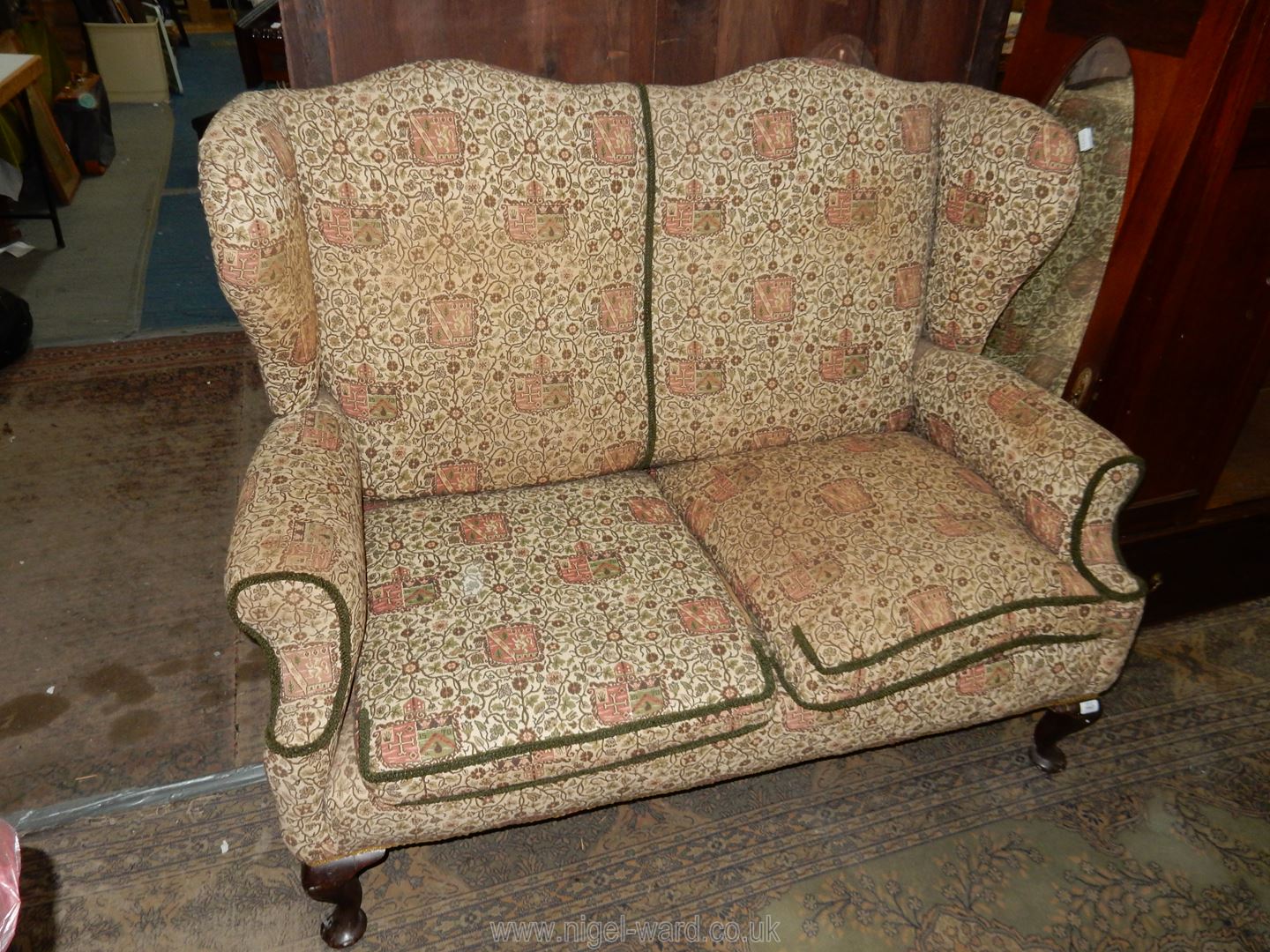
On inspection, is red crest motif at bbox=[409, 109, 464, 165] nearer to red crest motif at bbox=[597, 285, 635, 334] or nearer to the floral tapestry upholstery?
the floral tapestry upholstery

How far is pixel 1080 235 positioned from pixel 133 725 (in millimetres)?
2232

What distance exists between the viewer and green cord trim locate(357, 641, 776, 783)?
1.19m

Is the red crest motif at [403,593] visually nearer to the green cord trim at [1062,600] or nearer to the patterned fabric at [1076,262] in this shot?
the green cord trim at [1062,600]

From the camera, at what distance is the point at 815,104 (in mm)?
1639

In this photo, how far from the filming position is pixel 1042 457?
155cm

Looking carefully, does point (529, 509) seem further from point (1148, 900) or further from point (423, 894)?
point (1148, 900)

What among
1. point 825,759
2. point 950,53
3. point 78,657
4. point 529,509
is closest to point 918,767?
point 825,759

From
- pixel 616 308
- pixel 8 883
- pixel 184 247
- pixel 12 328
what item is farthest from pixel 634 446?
pixel 184 247

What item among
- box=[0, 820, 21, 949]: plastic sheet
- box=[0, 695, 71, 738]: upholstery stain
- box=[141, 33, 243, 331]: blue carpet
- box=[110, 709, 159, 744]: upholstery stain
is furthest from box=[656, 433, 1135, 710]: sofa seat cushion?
box=[141, 33, 243, 331]: blue carpet

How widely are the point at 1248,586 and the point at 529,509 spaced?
6.08 feet

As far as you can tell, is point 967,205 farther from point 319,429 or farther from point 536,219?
point 319,429

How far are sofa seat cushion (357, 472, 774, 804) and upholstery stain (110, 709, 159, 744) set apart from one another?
2.21 feet

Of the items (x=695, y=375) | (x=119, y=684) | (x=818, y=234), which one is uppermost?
(x=818, y=234)

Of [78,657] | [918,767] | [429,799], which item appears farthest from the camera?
[78,657]
